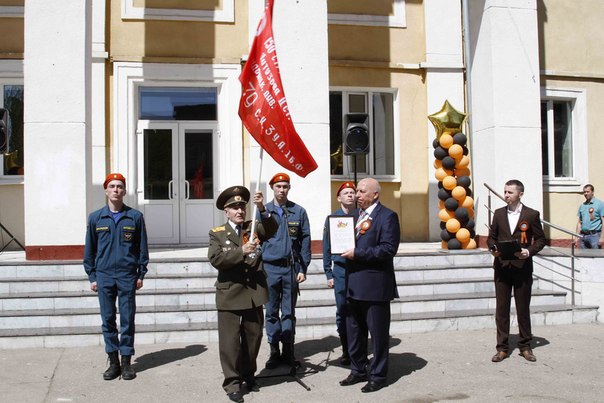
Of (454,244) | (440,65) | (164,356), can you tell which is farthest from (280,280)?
(440,65)

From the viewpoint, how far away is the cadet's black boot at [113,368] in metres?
6.57

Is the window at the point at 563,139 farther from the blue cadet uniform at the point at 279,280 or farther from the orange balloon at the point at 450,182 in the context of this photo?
the blue cadet uniform at the point at 279,280

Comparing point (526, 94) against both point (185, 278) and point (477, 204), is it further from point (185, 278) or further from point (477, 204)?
point (185, 278)

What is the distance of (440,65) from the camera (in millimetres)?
14031

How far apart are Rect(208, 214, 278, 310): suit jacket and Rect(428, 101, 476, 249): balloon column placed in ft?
19.7

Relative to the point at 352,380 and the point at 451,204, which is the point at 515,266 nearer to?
the point at 352,380

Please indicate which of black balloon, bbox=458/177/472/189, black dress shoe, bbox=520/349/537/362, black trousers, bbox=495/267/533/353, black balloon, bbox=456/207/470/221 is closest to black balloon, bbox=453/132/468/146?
black balloon, bbox=458/177/472/189

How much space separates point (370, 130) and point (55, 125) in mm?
6798

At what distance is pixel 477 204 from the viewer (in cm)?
1246

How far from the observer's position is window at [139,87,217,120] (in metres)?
13.4

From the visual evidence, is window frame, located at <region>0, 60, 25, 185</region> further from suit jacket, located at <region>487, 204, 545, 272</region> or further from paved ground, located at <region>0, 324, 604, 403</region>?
suit jacket, located at <region>487, 204, 545, 272</region>

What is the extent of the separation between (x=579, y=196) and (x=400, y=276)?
631 centimetres

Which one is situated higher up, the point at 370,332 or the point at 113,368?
the point at 370,332

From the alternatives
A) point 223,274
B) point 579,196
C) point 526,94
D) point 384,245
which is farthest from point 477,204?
point 223,274
